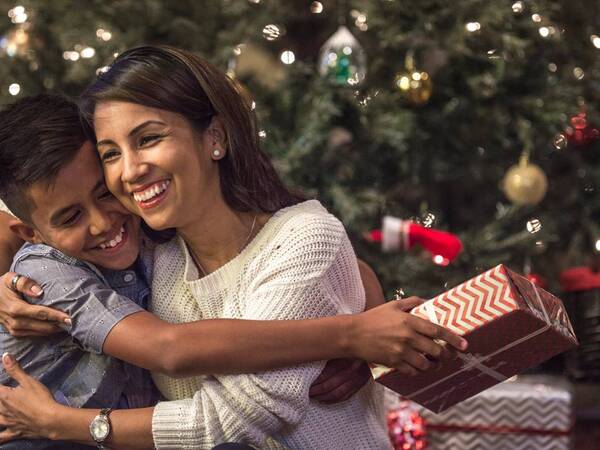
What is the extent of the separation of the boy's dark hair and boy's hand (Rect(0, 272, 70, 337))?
111mm

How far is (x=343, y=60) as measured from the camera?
276cm

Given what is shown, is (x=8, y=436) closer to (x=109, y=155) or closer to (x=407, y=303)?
(x=109, y=155)

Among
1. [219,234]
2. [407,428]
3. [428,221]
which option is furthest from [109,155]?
[428,221]

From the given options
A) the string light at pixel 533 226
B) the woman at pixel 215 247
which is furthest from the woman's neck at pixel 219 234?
the string light at pixel 533 226

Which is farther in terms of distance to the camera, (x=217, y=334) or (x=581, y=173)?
(x=581, y=173)

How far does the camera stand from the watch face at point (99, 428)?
1.49 metres

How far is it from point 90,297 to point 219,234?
23 centimetres

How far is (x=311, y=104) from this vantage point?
2.81m

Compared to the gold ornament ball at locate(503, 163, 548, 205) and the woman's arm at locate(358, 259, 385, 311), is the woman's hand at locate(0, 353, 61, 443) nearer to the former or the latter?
the woman's arm at locate(358, 259, 385, 311)

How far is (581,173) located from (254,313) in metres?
2.10

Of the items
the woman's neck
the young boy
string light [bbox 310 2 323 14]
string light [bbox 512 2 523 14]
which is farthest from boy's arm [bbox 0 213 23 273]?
string light [bbox 512 2 523 14]

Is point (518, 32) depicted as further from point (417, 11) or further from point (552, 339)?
point (552, 339)

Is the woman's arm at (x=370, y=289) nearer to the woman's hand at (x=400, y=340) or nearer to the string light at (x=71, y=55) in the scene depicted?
the woman's hand at (x=400, y=340)

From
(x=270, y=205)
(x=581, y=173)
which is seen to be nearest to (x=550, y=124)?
(x=581, y=173)
